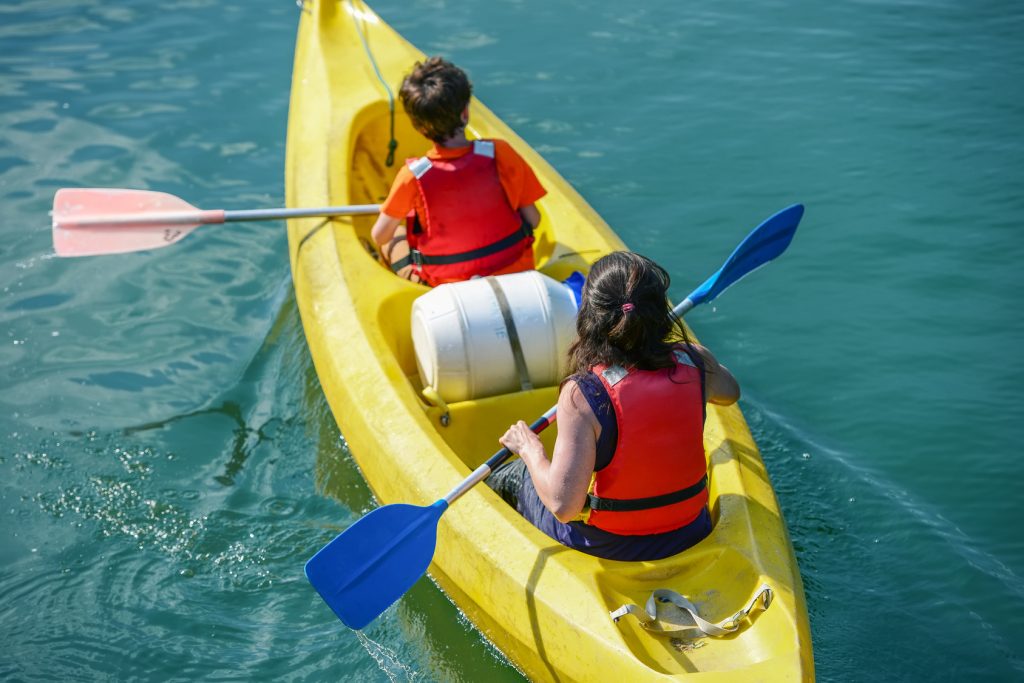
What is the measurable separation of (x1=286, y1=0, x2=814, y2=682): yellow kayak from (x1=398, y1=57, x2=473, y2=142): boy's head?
641 mm

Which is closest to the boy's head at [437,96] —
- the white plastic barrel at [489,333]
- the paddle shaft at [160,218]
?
the white plastic barrel at [489,333]

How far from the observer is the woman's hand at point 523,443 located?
2.76 meters

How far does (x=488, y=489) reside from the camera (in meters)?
3.12

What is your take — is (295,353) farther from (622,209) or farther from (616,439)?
(616,439)

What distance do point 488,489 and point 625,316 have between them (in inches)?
37.5

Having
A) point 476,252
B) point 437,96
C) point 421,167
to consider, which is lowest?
point 476,252

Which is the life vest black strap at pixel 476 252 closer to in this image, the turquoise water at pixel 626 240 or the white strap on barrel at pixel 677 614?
the turquoise water at pixel 626 240

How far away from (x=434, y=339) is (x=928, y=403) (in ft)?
7.46

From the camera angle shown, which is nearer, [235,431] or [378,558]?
[378,558]

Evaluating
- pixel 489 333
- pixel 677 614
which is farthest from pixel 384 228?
pixel 677 614

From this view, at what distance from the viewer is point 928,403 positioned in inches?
171

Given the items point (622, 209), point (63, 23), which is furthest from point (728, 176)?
point (63, 23)

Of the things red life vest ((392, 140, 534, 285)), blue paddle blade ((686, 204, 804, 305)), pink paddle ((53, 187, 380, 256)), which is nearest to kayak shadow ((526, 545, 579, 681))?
blue paddle blade ((686, 204, 804, 305))

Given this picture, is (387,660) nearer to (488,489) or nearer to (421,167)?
(488,489)
